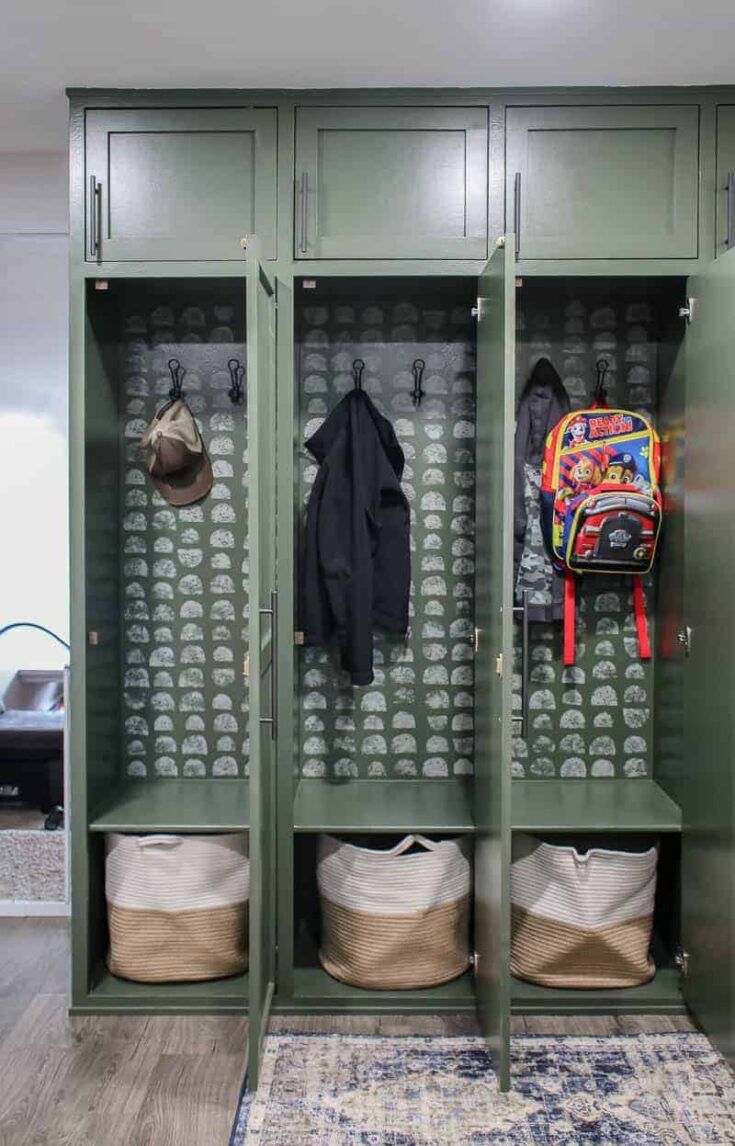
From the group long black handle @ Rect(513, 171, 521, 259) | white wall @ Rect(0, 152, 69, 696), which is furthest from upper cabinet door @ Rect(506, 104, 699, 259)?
white wall @ Rect(0, 152, 69, 696)

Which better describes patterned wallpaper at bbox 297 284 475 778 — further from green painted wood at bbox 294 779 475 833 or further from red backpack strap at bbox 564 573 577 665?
red backpack strap at bbox 564 573 577 665

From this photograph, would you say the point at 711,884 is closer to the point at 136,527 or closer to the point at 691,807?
the point at 691,807

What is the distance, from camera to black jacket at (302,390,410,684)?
284 cm

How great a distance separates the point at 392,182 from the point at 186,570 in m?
1.35

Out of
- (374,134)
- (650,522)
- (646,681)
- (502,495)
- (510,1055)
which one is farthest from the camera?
(646,681)

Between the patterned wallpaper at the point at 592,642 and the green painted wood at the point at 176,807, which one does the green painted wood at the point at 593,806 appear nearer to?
the patterned wallpaper at the point at 592,642

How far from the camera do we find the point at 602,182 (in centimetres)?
266

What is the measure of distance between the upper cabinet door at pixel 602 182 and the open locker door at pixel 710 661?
0.69 ft

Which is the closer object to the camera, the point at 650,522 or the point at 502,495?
the point at 502,495

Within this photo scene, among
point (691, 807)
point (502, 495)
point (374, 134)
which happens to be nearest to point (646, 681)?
point (691, 807)

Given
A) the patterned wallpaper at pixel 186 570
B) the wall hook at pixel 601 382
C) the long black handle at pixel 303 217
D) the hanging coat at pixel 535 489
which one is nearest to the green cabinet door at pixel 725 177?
the wall hook at pixel 601 382

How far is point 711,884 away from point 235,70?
2.54 metres

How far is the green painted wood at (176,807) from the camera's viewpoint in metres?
2.74

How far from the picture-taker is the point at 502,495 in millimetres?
2316
